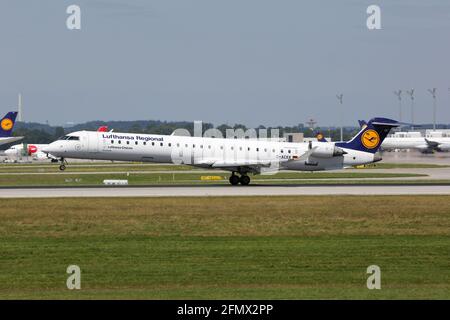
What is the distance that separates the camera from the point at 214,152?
5100 centimetres

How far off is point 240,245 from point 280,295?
781 centimetres

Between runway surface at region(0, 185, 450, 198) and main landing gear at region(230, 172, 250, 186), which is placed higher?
main landing gear at region(230, 172, 250, 186)

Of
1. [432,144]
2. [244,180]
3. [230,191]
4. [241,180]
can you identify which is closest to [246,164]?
[244,180]

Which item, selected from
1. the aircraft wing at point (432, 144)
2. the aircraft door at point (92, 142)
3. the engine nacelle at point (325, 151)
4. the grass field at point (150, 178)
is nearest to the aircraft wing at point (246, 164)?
the engine nacelle at point (325, 151)

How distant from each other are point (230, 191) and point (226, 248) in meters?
20.6

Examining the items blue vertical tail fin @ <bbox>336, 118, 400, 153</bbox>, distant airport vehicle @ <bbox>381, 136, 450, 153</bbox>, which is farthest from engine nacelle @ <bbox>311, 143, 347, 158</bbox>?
distant airport vehicle @ <bbox>381, 136, 450, 153</bbox>

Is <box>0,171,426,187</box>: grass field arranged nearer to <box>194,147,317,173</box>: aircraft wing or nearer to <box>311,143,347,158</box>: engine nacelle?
<box>194,147,317,173</box>: aircraft wing

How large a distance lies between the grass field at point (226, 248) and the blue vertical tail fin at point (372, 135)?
15283 millimetres

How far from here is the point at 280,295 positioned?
17953 mm

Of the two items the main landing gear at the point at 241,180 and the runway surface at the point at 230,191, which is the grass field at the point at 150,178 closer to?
the main landing gear at the point at 241,180

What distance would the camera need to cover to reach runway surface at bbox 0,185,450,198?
1705 inches

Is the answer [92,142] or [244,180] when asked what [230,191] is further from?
[92,142]
